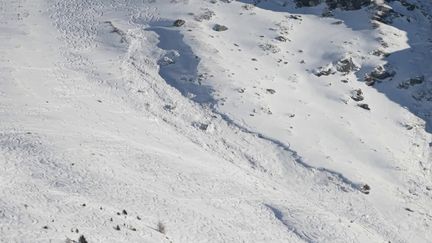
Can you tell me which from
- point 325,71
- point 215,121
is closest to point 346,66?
point 325,71

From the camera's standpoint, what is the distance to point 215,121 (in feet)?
138

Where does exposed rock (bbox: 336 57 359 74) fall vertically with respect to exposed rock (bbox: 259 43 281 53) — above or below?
below

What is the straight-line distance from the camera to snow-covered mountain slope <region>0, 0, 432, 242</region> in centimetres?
2877

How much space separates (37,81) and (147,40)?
41.0 ft

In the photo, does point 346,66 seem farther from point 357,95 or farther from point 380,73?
point 357,95

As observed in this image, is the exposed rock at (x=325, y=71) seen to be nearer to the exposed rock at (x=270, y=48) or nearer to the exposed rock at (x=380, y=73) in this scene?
the exposed rock at (x=380, y=73)

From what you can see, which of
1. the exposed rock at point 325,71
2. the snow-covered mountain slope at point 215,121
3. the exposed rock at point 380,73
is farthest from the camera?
the exposed rock at point 380,73

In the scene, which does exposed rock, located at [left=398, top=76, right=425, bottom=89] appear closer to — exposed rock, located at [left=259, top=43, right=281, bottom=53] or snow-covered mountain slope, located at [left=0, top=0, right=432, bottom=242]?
snow-covered mountain slope, located at [left=0, top=0, right=432, bottom=242]

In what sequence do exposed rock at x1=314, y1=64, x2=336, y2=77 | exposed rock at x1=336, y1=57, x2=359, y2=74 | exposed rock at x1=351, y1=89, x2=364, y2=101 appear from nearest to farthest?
exposed rock at x1=351, y1=89, x2=364, y2=101
exposed rock at x1=314, y1=64, x2=336, y2=77
exposed rock at x1=336, y1=57, x2=359, y2=74

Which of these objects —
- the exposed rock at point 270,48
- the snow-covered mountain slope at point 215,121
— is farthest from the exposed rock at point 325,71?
the exposed rock at point 270,48

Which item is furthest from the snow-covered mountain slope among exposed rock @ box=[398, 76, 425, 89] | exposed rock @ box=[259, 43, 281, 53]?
exposed rock @ box=[259, 43, 281, 53]

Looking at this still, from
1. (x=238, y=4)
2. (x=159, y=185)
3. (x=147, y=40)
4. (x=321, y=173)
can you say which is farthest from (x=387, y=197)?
(x=238, y=4)

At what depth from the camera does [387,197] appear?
38062 millimetres

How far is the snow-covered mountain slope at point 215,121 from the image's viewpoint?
28.8 meters
